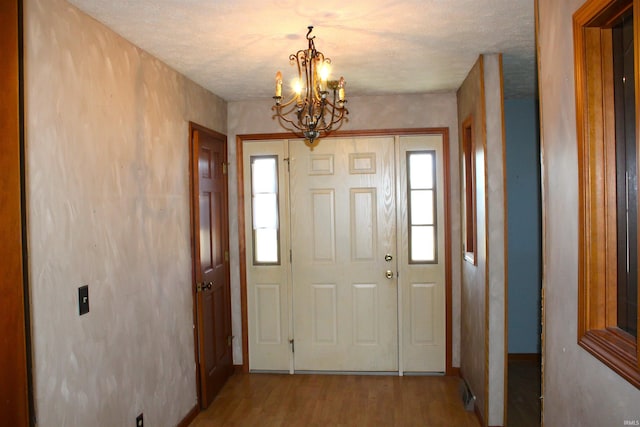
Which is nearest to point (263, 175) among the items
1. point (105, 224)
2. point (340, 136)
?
point (340, 136)

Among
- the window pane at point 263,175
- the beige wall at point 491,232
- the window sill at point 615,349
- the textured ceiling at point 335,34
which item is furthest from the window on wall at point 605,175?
the window pane at point 263,175

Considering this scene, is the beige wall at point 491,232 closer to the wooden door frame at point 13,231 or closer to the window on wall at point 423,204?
the window on wall at point 423,204

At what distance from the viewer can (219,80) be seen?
3.87 m

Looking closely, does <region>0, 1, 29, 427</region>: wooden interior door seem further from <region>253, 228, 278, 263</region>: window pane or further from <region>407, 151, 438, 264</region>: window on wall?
<region>407, 151, 438, 264</region>: window on wall

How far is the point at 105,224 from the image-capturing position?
2.59 meters

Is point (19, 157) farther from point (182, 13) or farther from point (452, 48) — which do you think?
point (452, 48)

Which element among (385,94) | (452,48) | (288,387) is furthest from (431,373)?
(452,48)

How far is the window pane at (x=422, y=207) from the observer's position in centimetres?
456

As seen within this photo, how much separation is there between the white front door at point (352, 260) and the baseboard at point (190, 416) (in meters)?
1.00

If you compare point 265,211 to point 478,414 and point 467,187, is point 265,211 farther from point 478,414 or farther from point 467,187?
point 478,414

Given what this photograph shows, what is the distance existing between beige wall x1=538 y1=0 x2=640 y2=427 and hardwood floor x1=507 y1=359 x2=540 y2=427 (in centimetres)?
175

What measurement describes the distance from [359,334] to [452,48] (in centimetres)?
270

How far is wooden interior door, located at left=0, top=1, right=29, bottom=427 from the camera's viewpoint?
1.90 metres

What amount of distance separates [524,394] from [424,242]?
1.50 meters
